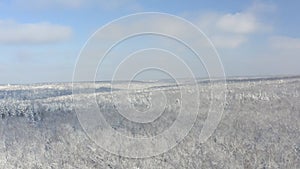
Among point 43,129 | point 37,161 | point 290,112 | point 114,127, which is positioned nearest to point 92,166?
point 37,161

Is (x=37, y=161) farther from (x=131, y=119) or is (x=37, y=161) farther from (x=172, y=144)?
(x=131, y=119)

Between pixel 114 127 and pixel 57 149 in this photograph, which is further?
pixel 114 127

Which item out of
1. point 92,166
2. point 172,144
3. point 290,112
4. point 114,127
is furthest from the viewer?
point 290,112

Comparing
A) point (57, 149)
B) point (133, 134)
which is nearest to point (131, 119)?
point (133, 134)

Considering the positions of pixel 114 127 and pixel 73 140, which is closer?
pixel 73 140

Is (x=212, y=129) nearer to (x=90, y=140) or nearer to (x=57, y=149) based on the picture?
(x=90, y=140)

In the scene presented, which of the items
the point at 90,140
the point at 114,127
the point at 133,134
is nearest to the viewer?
the point at 90,140

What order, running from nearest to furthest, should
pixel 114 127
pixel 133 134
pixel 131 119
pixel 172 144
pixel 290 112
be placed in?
1. pixel 172 144
2. pixel 133 134
3. pixel 114 127
4. pixel 131 119
5. pixel 290 112

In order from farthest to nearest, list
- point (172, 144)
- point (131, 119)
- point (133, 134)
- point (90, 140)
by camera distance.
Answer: point (131, 119) → point (133, 134) → point (90, 140) → point (172, 144)
